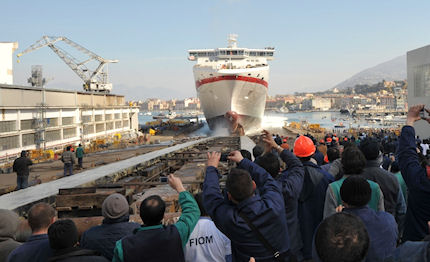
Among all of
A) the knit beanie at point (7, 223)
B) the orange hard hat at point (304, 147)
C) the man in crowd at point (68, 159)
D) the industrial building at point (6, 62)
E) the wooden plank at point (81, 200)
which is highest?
the industrial building at point (6, 62)

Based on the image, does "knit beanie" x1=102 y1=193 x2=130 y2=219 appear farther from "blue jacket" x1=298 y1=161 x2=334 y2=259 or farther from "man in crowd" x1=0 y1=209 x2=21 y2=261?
"blue jacket" x1=298 y1=161 x2=334 y2=259

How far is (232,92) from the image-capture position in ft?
120

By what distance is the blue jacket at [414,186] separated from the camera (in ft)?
10.8

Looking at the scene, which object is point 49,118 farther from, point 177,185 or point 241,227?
point 241,227

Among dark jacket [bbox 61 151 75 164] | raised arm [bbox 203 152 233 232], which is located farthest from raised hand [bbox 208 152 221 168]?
dark jacket [bbox 61 151 75 164]

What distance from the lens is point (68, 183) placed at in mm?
8633

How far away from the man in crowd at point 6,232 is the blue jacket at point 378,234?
2.97 m

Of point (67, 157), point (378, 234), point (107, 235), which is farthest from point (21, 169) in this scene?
point (378, 234)

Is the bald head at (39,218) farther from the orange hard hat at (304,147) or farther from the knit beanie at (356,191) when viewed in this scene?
the orange hard hat at (304,147)

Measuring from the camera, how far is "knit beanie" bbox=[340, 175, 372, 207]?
2.83m

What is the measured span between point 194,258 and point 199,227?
28cm

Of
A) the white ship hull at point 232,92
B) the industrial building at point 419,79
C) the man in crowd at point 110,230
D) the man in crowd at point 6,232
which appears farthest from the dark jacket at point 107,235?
the white ship hull at point 232,92

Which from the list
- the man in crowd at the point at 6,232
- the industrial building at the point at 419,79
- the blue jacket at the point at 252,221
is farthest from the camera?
the industrial building at the point at 419,79

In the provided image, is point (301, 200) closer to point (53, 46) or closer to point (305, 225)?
point (305, 225)
